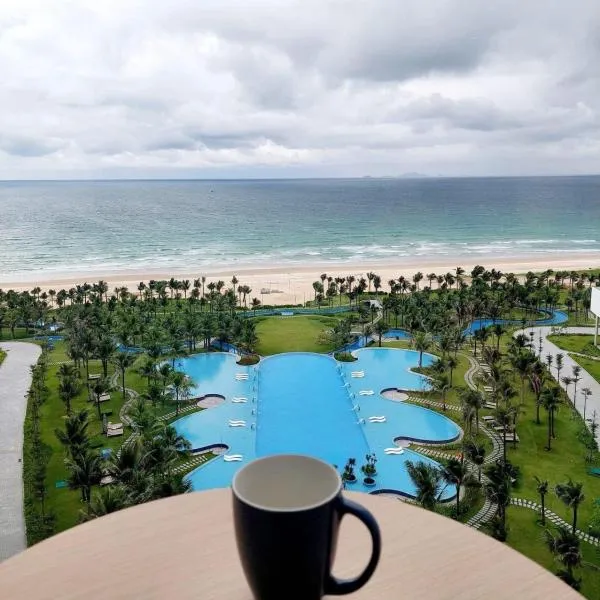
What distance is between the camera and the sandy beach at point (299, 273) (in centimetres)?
6881

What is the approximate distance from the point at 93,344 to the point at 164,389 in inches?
259

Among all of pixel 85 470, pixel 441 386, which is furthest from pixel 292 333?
pixel 85 470

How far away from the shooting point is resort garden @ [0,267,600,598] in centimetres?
1977

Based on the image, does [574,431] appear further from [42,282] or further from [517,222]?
[517,222]

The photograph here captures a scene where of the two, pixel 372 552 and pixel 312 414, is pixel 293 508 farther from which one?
pixel 312 414

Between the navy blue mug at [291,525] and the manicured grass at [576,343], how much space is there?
4222 centimetres

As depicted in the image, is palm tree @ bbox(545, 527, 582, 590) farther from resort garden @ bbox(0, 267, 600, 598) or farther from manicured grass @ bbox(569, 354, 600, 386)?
manicured grass @ bbox(569, 354, 600, 386)

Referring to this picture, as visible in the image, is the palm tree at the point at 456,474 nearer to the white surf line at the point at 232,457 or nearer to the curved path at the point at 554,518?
the curved path at the point at 554,518

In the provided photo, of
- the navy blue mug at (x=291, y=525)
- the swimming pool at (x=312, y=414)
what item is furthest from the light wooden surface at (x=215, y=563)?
the swimming pool at (x=312, y=414)

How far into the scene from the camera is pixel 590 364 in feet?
126

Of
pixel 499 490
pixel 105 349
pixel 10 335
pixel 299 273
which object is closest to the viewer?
pixel 499 490

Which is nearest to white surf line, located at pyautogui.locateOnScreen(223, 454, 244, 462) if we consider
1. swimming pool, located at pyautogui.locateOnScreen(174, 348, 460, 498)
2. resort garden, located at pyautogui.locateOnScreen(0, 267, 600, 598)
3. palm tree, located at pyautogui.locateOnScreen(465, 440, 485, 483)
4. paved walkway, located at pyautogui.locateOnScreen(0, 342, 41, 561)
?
swimming pool, located at pyautogui.locateOnScreen(174, 348, 460, 498)

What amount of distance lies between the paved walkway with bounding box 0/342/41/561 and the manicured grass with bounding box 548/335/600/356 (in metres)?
36.1

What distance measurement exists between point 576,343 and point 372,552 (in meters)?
44.9
